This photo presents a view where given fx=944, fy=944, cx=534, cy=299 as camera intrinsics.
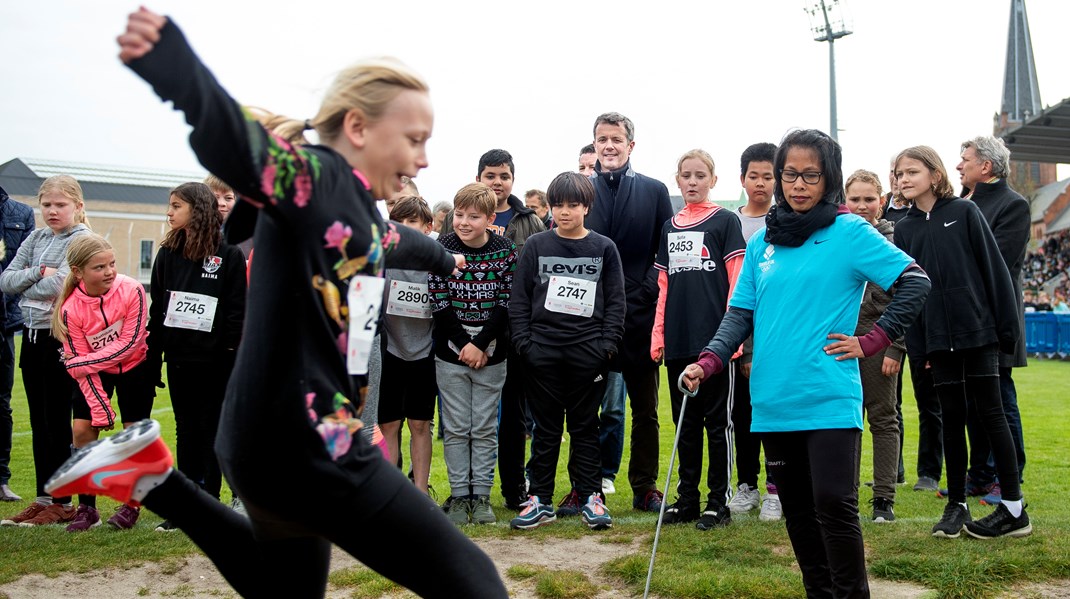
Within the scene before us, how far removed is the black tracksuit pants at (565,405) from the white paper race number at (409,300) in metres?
0.76

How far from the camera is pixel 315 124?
240 centimetres

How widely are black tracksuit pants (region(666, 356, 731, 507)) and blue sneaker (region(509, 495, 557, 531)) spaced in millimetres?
807

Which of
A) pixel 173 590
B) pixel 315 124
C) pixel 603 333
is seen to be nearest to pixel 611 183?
pixel 603 333

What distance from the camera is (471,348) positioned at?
596 cm

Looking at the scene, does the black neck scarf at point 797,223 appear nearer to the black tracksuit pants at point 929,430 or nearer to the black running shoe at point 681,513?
the black running shoe at point 681,513

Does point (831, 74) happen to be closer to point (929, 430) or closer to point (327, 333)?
point (929, 430)

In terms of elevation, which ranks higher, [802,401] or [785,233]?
[785,233]

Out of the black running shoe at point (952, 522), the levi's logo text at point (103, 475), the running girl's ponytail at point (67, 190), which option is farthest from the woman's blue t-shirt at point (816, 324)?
the running girl's ponytail at point (67, 190)

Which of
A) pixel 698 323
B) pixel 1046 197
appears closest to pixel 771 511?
pixel 698 323

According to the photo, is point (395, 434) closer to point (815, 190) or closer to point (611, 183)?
point (611, 183)

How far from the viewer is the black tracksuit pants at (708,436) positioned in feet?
18.9

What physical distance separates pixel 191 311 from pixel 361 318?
4.05 m

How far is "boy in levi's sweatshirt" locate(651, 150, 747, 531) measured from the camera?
5.78 metres

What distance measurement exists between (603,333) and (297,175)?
12.9 ft
